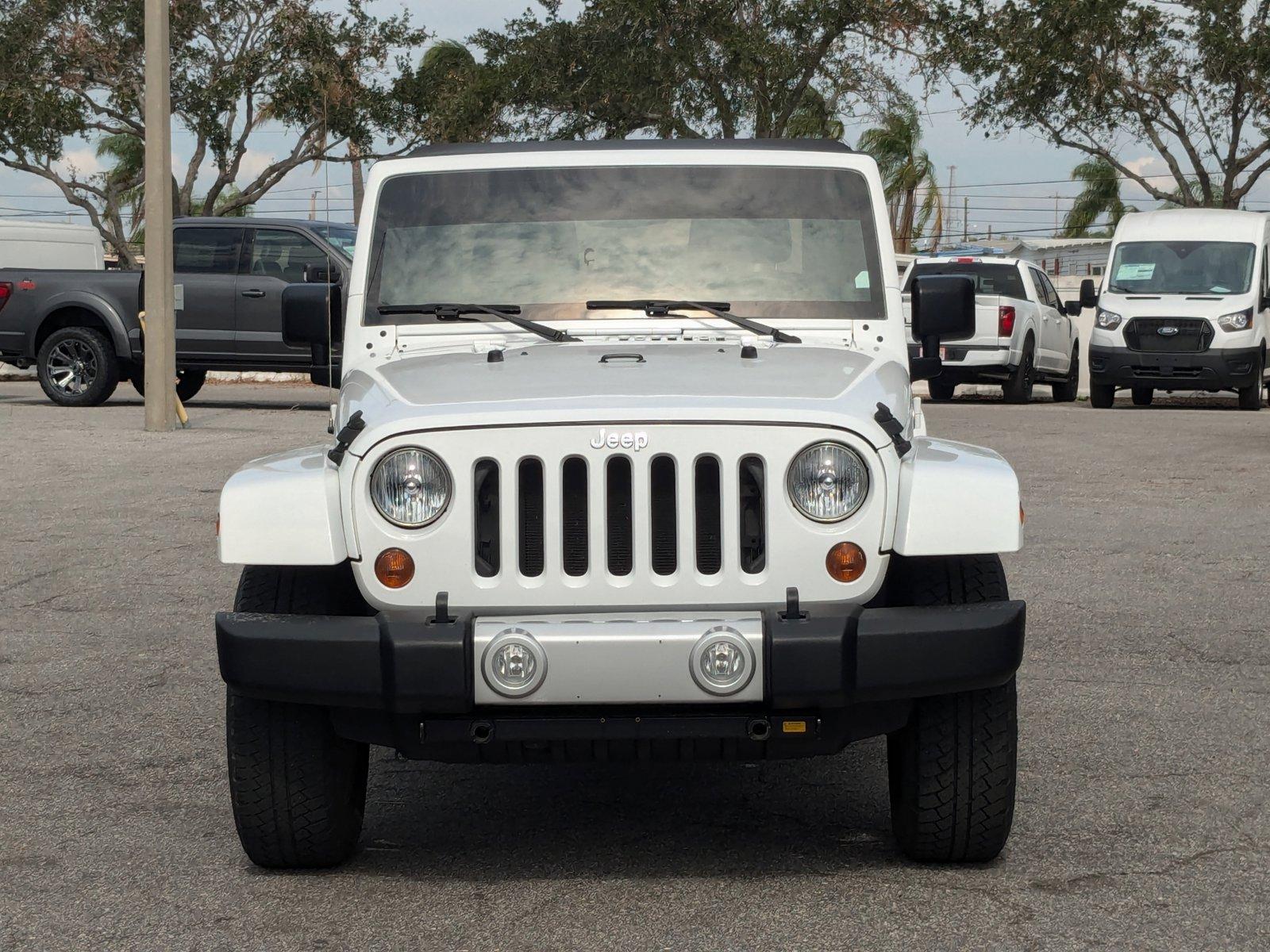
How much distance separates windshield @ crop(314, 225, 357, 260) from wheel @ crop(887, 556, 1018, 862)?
48.1ft

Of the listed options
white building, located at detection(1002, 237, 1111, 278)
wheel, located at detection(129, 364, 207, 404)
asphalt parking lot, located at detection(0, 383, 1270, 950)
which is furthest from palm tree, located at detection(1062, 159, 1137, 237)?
asphalt parking lot, located at detection(0, 383, 1270, 950)

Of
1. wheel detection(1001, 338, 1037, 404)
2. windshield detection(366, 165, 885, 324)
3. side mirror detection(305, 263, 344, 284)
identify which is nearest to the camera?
windshield detection(366, 165, 885, 324)

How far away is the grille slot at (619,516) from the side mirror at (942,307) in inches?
69.6

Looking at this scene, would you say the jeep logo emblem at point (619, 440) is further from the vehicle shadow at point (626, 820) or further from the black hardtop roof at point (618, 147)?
the black hardtop roof at point (618, 147)

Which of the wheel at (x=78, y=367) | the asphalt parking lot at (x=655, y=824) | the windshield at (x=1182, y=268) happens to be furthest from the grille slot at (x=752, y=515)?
the windshield at (x=1182, y=268)

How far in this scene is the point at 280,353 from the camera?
1883 cm

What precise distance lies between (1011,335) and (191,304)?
924 cm

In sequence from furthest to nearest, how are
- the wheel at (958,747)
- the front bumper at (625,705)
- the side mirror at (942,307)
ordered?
the side mirror at (942,307) → the wheel at (958,747) → the front bumper at (625,705)

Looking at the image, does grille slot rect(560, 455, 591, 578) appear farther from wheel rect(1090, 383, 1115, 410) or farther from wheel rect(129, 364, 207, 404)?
wheel rect(1090, 383, 1115, 410)

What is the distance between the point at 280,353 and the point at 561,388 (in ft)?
49.5

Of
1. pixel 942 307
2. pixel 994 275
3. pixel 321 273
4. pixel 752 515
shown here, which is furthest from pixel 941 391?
pixel 752 515

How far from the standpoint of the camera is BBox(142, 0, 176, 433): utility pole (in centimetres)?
1662

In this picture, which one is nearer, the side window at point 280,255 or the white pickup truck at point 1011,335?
the side window at point 280,255

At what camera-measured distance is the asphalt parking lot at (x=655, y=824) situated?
3.95 meters
